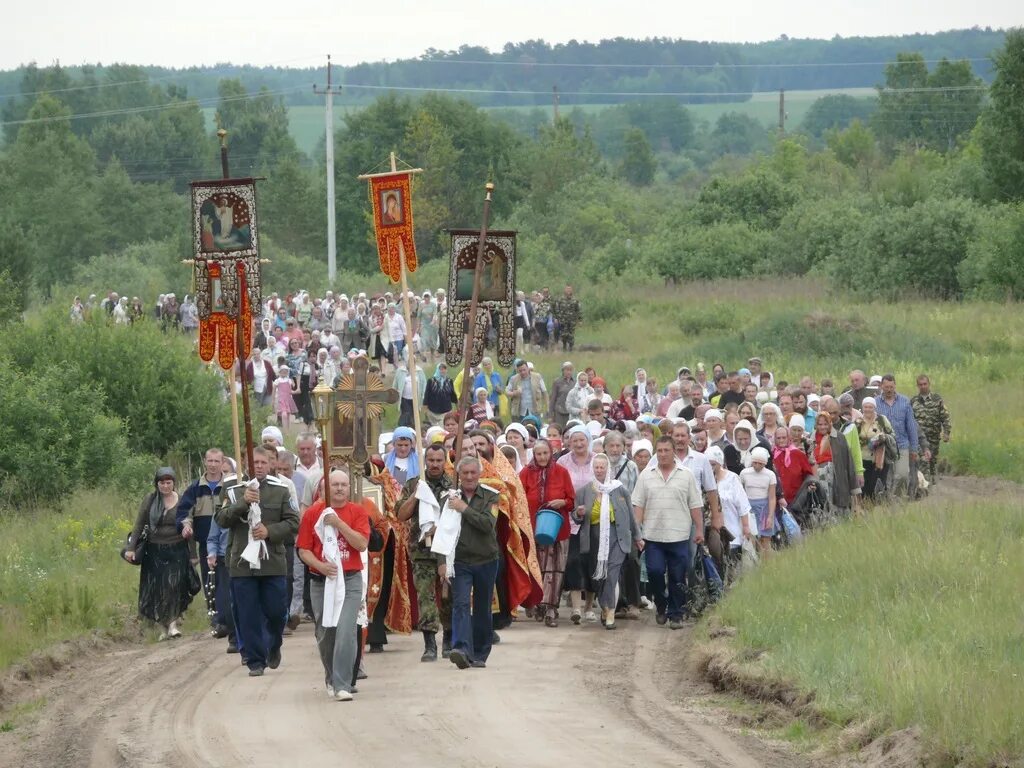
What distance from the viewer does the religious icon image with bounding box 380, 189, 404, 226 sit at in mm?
18250

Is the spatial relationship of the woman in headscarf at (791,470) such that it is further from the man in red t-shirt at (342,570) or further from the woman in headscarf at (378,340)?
the woman in headscarf at (378,340)

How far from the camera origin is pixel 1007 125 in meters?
58.9

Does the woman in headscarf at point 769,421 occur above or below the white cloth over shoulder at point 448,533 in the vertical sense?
below

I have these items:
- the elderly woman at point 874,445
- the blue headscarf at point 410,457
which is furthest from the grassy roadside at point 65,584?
the elderly woman at point 874,445

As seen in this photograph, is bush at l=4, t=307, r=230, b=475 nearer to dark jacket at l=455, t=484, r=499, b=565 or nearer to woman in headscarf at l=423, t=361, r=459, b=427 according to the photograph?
woman in headscarf at l=423, t=361, r=459, b=427

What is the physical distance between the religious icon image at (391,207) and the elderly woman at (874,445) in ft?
21.4

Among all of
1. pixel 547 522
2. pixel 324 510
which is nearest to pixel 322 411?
pixel 324 510

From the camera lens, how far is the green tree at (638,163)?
14388 centimetres

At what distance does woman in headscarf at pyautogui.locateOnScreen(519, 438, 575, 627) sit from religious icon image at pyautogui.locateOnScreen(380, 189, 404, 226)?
104 inches

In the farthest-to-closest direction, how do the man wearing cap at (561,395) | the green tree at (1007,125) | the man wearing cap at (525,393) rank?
the green tree at (1007,125), the man wearing cap at (525,393), the man wearing cap at (561,395)

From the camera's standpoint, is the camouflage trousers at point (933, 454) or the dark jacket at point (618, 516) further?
the camouflage trousers at point (933, 454)

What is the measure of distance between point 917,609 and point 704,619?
9.45 ft

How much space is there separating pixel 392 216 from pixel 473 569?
464 centimetres

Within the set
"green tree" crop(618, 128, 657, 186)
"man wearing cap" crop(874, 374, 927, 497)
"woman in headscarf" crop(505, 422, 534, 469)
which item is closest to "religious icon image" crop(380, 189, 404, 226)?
"woman in headscarf" crop(505, 422, 534, 469)
